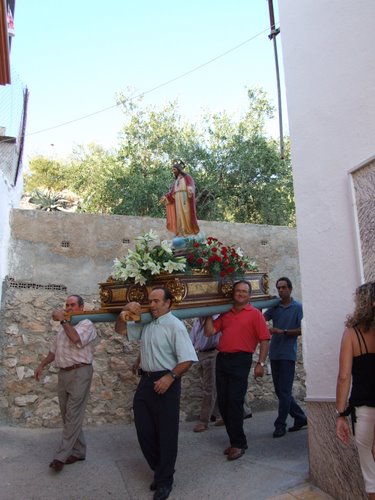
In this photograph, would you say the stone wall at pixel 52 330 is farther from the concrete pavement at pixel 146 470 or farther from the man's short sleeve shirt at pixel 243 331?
the man's short sleeve shirt at pixel 243 331

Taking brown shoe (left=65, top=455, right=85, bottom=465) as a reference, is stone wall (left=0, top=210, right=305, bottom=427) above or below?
above

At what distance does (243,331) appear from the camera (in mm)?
4105

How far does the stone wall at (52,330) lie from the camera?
16.9ft

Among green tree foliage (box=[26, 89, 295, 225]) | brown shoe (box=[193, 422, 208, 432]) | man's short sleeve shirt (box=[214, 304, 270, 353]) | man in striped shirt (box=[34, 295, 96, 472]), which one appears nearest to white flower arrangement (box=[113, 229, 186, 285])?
Result: man in striped shirt (box=[34, 295, 96, 472])

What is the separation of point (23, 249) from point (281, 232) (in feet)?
12.3

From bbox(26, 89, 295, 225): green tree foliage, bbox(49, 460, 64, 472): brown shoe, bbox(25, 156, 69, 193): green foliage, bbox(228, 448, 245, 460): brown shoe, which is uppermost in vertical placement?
bbox(25, 156, 69, 193): green foliage

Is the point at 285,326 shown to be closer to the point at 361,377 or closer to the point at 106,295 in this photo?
the point at 106,295

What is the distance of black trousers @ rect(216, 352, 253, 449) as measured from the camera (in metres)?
3.99

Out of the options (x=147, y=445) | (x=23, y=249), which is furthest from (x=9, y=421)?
(x=147, y=445)

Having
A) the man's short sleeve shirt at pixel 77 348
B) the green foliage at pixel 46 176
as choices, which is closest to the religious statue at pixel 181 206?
the man's short sleeve shirt at pixel 77 348

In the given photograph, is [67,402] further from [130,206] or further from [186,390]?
[130,206]

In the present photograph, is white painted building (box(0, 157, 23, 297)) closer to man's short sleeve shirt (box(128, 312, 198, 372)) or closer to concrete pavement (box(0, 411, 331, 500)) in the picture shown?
concrete pavement (box(0, 411, 331, 500))

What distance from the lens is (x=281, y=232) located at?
22.5 feet

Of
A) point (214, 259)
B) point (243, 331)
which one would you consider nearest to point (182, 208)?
point (214, 259)
